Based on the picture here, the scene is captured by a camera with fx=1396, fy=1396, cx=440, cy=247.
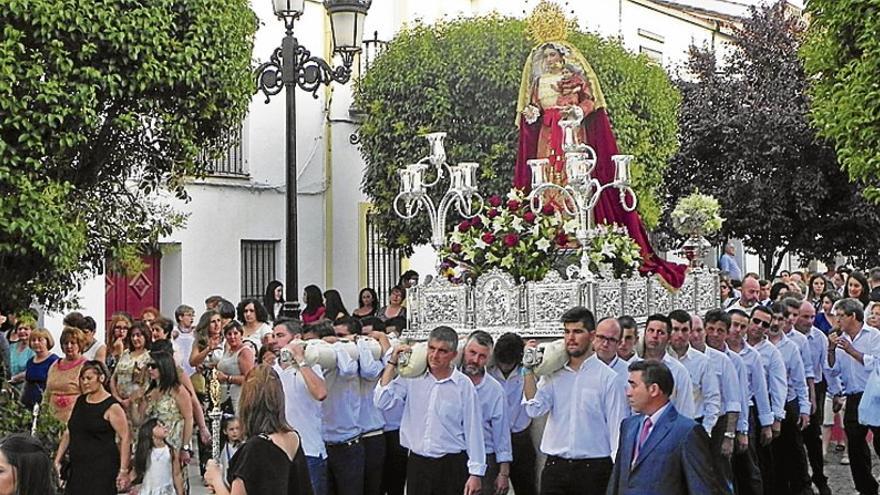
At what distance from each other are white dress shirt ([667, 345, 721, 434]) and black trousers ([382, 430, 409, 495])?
2128 millimetres

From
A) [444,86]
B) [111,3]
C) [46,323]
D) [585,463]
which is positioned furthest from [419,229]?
[585,463]

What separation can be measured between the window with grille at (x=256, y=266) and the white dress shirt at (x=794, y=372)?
1113 cm

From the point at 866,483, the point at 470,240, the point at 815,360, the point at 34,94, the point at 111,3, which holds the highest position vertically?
the point at 111,3

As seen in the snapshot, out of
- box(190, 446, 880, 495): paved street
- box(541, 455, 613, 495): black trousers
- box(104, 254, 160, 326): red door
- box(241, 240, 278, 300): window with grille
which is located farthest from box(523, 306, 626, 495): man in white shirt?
box(241, 240, 278, 300): window with grille

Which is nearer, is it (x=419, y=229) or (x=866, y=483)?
(x=866, y=483)

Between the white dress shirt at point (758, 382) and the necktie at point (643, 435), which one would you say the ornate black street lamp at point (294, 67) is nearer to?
the white dress shirt at point (758, 382)

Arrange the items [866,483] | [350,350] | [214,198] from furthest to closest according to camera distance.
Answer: [214,198]
[866,483]
[350,350]

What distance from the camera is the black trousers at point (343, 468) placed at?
9.20m

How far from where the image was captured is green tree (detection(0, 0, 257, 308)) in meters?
9.21

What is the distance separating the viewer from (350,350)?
30.0 ft

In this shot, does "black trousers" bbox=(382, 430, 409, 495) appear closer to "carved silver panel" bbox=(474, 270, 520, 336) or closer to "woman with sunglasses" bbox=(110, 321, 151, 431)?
"carved silver panel" bbox=(474, 270, 520, 336)

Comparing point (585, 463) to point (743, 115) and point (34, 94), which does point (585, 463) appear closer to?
point (34, 94)

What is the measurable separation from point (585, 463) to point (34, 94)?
14.4 feet

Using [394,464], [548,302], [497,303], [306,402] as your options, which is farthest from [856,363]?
[306,402]
